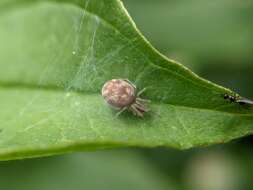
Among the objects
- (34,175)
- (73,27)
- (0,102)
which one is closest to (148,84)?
(73,27)

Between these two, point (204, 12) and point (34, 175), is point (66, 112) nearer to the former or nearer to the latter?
point (34, 175)

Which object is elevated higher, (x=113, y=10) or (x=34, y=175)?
(x=113, y=10)

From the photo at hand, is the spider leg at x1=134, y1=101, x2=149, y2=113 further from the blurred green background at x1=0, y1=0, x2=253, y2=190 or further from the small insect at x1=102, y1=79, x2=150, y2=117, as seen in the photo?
the blurred green background at x1=0, y1=0, x2=253, y2=190

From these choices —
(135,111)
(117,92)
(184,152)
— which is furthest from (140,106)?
(184,152)

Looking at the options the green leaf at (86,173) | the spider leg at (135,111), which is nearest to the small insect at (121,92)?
the spider leg at (135,111)

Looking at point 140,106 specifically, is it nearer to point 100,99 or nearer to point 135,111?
point 135,111

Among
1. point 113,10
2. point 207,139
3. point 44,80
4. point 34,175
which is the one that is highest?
point 113,10
